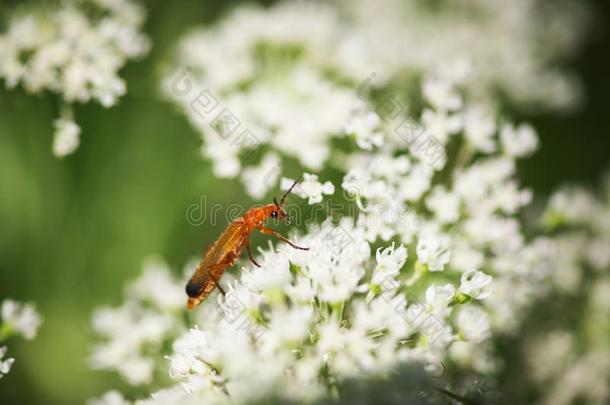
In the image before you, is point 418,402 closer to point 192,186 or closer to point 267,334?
point 267,334

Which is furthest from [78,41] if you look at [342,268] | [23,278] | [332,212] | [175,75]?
[342,268]

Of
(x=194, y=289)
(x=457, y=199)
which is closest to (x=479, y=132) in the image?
(x=457, y=199)

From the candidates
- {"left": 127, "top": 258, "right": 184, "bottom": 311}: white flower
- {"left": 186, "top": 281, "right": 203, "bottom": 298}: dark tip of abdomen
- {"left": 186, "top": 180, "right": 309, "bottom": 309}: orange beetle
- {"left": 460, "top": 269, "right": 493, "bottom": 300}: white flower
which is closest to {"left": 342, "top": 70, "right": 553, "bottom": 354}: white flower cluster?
{"left": 460, "top": 269, "right": 493, "bottom": 300}: white flower

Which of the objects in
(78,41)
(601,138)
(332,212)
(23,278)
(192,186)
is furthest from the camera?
(601,138)

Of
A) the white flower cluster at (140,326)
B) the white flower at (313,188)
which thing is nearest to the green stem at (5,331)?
the white flower cluster at (140,326)

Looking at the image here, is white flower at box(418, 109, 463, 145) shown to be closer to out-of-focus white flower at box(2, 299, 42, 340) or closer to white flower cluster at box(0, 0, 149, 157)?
white flower cluster at box(0, 0, 149, 157)
